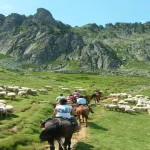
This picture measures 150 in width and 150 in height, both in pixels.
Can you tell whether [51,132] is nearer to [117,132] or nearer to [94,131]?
[94,131]

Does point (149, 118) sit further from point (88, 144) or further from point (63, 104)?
point (63, 104)

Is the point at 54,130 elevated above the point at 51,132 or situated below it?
above

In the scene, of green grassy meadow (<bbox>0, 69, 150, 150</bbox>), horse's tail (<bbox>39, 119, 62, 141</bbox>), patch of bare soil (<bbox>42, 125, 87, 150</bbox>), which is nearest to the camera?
horse's tail (<bbox>39, 119, 62, 141</bbox>)

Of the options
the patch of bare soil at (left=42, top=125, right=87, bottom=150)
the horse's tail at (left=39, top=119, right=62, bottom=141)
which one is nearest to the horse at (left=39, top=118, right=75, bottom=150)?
the horse's tail at (left=39, top=119, right=62, bottom=141)

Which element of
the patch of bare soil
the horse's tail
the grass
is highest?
the horse's tail

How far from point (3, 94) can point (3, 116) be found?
52.7 ft

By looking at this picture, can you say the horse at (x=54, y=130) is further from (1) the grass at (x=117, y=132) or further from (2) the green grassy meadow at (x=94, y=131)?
(1) the grass at (x=117, y=132)

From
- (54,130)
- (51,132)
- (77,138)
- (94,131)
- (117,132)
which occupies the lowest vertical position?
(117,132)

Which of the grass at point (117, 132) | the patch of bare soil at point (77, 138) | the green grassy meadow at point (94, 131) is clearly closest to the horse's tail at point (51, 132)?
the green grassy meadow at point (94, 131)

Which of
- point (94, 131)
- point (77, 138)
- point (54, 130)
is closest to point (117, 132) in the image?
point (94, 131)

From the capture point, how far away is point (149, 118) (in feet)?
141

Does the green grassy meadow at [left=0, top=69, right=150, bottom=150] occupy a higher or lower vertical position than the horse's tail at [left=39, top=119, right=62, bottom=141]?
lower

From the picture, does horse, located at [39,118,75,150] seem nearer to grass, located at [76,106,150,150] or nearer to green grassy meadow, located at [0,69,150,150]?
green grassy meadow, located at [0,69,150,150]

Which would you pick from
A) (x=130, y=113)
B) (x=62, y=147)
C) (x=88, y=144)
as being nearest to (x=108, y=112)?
(x=130, y=113)
